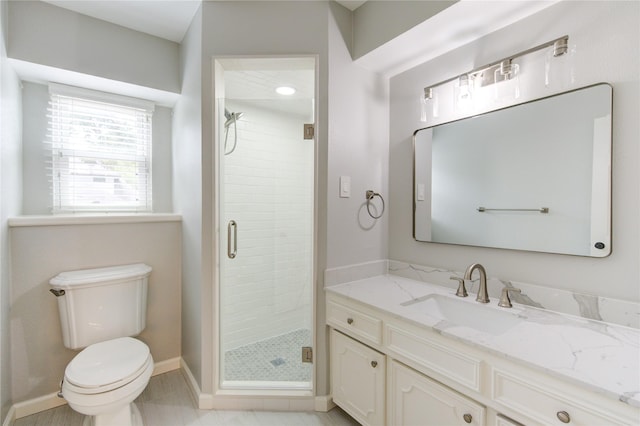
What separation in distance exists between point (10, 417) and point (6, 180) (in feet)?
4.48

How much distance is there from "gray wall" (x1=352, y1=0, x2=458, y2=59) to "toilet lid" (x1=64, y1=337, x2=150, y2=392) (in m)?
2.22

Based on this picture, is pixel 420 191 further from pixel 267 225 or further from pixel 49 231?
pixel 49 231

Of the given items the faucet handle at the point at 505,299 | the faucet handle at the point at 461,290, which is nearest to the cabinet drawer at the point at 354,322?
the faucet handle at the point at 461,290

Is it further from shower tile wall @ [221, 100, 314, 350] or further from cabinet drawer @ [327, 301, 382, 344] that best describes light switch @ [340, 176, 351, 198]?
cabinet drawer @ [327, 301, 382, 344]

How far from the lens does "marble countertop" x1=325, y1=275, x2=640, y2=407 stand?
0.79 meters

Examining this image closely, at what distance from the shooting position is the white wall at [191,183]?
5.97 feet

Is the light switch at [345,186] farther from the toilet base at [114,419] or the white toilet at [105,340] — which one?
the toilet base at [114,419]

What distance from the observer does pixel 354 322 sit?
1534mm

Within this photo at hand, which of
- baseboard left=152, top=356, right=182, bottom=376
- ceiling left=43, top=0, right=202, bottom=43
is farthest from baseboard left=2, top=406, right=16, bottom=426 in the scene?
ceiling left=43, top=0, right=202, bottom=43

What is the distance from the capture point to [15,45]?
1631mm

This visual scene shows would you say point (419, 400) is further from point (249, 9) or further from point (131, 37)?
point (131, 37)

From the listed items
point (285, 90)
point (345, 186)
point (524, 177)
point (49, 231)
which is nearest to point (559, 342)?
point (524, 177)

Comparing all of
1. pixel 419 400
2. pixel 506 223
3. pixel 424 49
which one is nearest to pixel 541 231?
pixel 506 223

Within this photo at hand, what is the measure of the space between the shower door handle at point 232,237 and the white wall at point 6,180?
1.17 m
